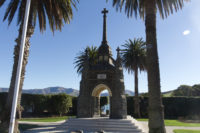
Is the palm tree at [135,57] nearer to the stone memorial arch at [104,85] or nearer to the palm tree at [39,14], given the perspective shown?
the stone memorial arch at [104,85]

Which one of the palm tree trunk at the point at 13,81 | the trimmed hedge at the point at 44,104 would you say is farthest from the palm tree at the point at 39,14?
the trimmed hedge at the point at 44,104

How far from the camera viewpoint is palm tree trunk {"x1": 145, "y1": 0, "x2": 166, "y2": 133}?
628 centimetres

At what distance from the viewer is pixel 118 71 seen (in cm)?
1780

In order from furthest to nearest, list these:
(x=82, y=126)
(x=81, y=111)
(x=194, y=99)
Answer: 1. (x=194, y=99)
2. (x=81, y=111)
3. (x=82, y=126)

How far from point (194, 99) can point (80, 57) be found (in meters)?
25.8

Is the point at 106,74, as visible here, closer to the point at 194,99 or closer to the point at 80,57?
the point at 80,57

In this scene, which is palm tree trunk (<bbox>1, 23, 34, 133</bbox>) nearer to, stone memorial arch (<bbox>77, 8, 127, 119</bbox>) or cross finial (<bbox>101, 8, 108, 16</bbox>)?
stone memorial arch (<bbox>77, 8, 127, 119</bbox>)

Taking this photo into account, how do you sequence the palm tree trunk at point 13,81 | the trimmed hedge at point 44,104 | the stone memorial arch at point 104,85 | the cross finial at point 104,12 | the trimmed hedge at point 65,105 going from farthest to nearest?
the trimmed hedge at point 65,105 → the trimmed hedge at point 44,104 → the cross finial at point 104,12 → the stone memorial arch at point 104,85 → the palm tree trunk at point 13,81

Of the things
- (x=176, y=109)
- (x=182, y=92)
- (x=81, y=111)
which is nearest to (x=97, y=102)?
(x=81, y=111)

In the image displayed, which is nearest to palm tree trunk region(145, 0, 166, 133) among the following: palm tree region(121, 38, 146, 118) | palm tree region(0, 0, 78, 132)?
palm tree region(0, 0, 78, 132)

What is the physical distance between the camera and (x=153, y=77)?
22.4 feet

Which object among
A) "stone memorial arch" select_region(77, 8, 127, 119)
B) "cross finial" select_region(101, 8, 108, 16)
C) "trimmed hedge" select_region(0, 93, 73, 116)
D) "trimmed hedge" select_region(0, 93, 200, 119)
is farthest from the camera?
"trimmed hedge" select_region(0, 93, 200, 119)

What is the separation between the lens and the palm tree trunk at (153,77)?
6.28 metres

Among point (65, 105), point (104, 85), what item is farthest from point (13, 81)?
point (65, 105)
